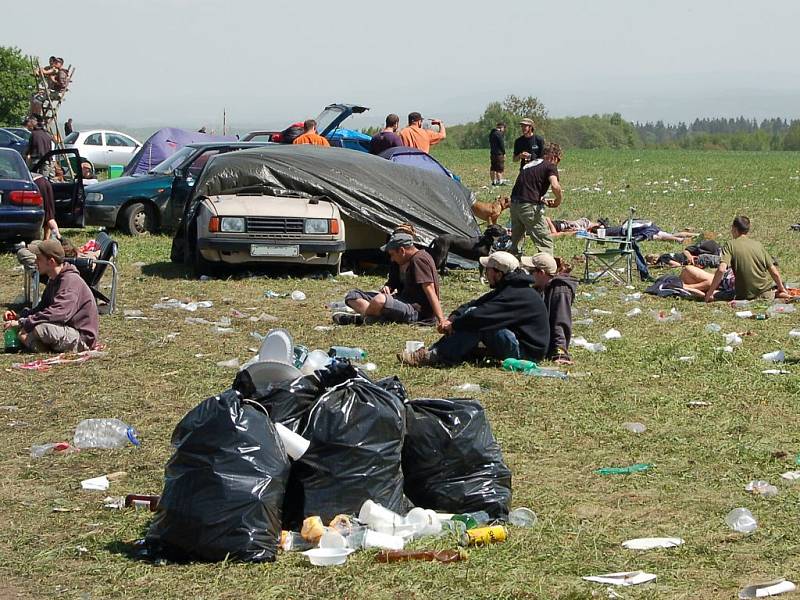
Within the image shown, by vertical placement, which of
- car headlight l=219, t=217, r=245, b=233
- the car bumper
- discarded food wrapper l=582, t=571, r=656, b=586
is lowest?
discarded food wrapper l=582, t=571, r=656, b=586

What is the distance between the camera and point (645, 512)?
621 centimetres

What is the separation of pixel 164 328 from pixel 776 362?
5559 mm

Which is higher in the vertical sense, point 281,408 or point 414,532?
point 281,408

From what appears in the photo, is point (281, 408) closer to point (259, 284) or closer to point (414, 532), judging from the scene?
point (414, 532)

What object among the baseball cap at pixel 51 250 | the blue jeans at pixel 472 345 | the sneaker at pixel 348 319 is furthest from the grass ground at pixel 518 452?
the baseball cap at pixel 51 250

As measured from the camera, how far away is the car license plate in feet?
47.9

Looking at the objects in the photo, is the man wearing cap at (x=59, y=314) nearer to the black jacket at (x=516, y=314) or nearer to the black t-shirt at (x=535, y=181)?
the black jacket at (x=516, y=314)

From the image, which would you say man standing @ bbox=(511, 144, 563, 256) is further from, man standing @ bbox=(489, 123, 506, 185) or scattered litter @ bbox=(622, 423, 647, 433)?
man standing @ bbox=(489, 123, 506, 185)

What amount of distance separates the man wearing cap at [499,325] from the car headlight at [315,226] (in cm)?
502

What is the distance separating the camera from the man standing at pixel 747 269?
1377cm

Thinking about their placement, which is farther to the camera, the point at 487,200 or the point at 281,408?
the point at 487,200

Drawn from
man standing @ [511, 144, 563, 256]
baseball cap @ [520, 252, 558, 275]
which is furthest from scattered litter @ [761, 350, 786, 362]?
man standing @ [511, 144, 563, 256]

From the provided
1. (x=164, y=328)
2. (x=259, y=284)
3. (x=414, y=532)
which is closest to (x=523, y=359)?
(x=164, y=328)

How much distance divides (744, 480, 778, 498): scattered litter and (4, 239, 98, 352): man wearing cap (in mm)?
5978
